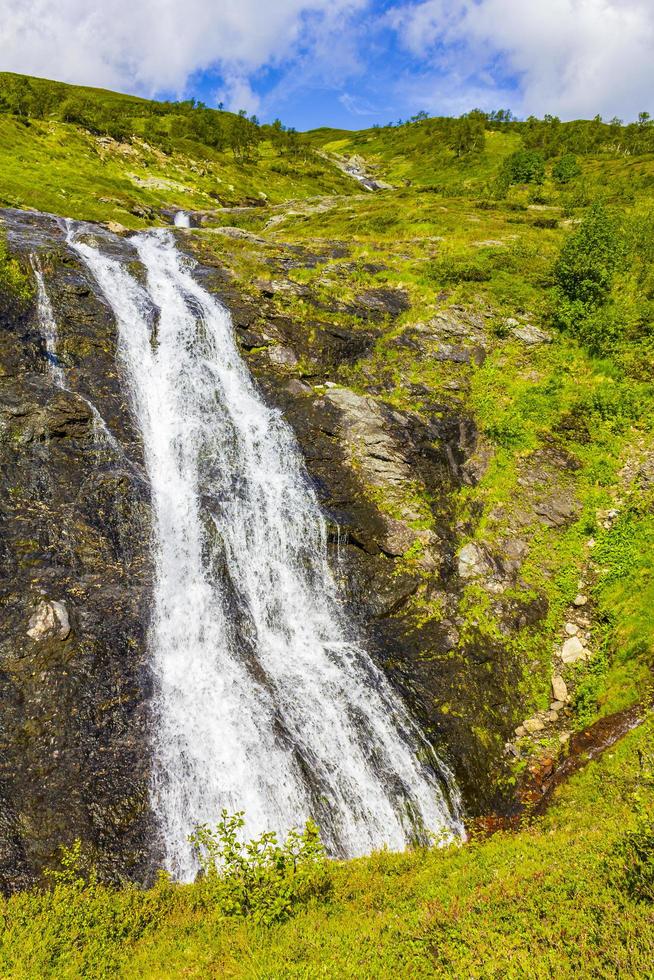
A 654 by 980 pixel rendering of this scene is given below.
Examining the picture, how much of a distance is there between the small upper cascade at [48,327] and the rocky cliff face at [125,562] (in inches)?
11.6

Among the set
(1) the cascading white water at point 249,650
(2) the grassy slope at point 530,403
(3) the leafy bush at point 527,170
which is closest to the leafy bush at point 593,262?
(2) the grassy slope at point 530,403

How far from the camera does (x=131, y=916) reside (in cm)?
1030

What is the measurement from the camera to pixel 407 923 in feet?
27.6

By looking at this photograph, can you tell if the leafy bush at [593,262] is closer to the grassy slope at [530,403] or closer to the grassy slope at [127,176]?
the grassy slope at [530,403]

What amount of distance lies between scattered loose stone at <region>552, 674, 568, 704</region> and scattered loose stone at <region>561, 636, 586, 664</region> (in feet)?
2.50

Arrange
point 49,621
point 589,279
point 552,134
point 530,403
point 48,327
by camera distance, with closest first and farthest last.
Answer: point 49,621, point 48,327, point 530,403, point 589,279, point 552,134

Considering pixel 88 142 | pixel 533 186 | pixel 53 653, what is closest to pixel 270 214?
pixel 88 142

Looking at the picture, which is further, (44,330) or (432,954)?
(44,330)

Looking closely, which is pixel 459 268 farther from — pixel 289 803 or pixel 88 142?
pixel 88 142

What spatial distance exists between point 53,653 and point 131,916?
24.1 ft

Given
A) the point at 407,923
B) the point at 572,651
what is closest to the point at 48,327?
the point at 407,923

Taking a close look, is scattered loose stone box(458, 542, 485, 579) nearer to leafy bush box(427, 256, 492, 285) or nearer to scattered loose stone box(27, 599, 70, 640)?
scattered loose stone box(27, 599, 70, 640)

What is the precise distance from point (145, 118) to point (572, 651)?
125315 millimetres

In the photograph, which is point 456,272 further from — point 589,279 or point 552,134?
point 552,134
